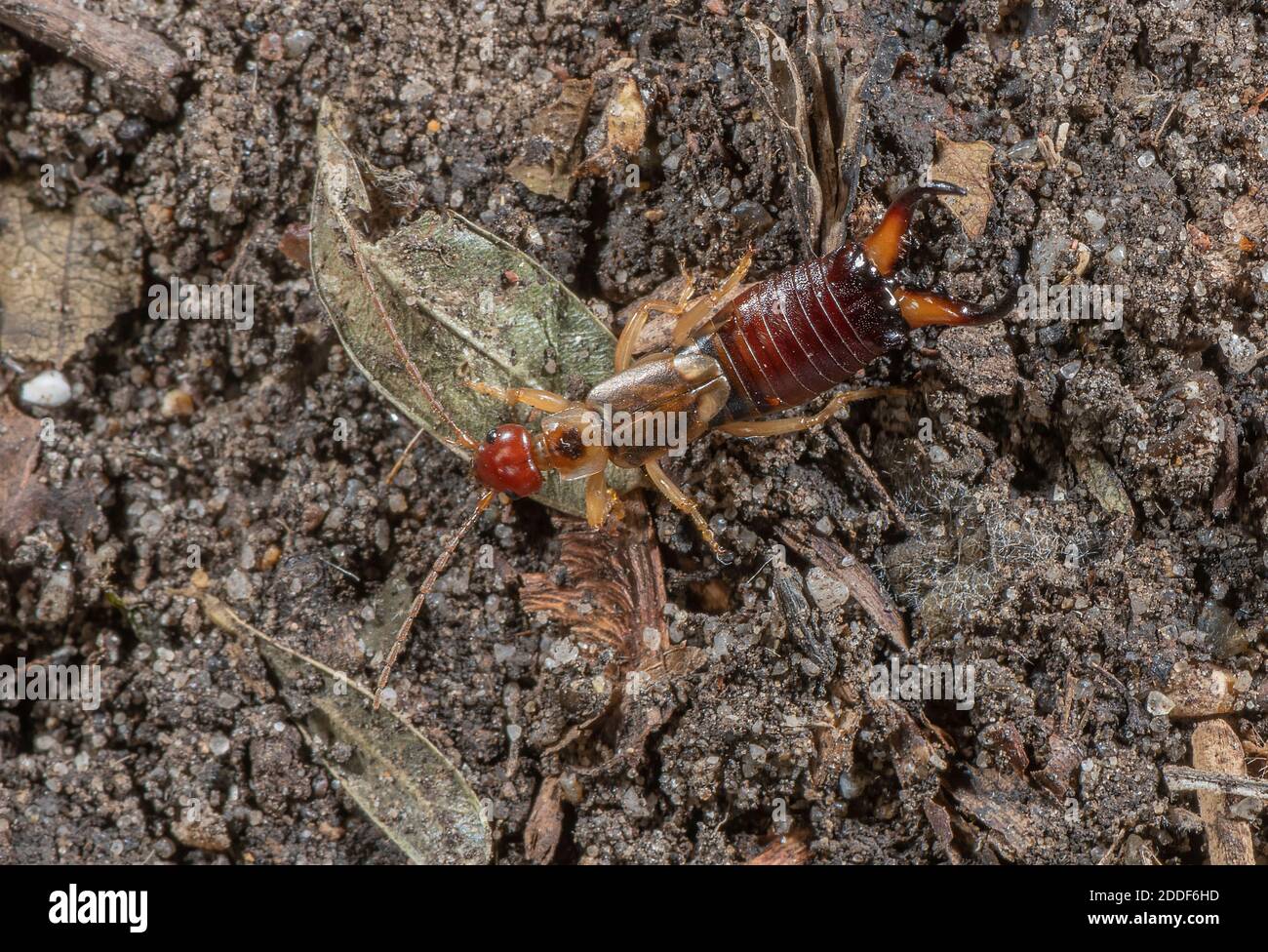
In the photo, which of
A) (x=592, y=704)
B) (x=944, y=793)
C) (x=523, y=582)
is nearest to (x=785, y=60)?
(x=523, y=582)

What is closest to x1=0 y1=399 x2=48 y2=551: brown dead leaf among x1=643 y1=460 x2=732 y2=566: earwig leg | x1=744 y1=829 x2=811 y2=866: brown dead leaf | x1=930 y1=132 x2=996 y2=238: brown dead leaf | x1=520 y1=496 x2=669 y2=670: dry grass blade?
x1=520 y1=496 x2=669 y2=670: dry grass blade

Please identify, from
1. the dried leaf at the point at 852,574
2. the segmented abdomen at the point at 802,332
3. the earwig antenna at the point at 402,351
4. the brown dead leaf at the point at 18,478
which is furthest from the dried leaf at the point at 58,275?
the dried leaf at the point at 852,574

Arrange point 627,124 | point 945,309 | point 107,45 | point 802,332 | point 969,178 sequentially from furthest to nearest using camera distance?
1. point 107,45
2. point 627,124
3. point 969,178
4. point 802,332
5. point 945,309

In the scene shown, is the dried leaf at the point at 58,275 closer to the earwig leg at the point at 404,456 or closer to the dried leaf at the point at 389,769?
the earwig leg at the point at 404,456

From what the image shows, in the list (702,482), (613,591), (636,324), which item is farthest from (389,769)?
(636,324)

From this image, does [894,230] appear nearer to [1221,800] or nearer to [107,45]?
[1221,800]
